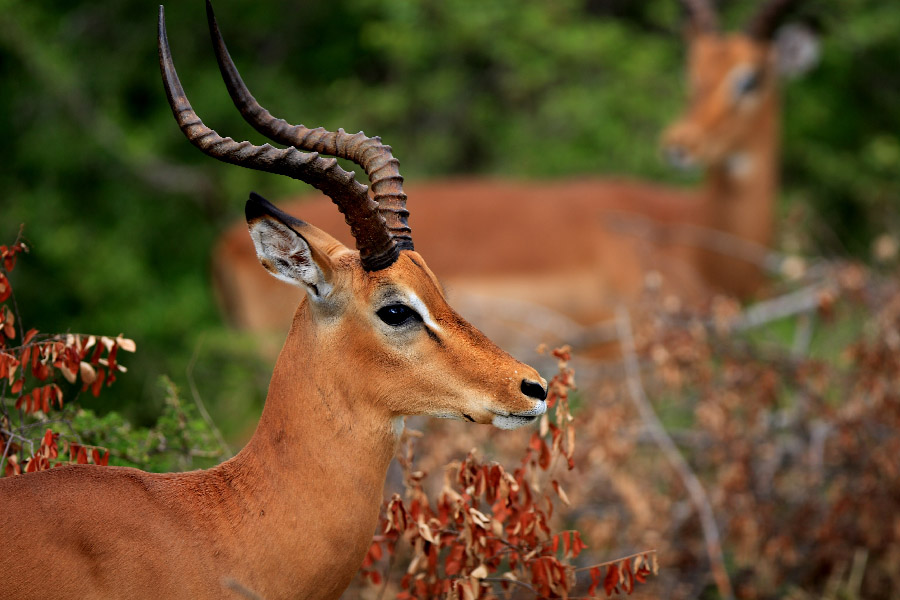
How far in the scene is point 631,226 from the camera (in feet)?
30.9

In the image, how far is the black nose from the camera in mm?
3055

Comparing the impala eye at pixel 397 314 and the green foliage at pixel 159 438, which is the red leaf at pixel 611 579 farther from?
the green foliage at pixel 159 438

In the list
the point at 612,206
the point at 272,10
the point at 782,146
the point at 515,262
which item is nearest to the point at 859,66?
the point at 782,146

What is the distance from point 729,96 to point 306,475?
7187 mm

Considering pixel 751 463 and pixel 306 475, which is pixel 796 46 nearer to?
pixel 751 463

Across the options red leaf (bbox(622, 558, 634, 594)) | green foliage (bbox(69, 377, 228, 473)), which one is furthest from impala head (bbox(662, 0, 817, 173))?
red leaf (bbox(622, 558, 634, 594))

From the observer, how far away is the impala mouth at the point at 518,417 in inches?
120

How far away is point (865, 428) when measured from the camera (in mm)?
5898

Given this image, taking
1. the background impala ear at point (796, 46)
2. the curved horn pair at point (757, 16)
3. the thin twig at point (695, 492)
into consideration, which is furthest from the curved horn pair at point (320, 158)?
the background impala ear at point (796, 46)

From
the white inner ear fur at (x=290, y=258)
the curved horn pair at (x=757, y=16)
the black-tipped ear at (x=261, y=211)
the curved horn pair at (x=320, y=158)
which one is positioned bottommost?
the white inner ear fur at (x=290, y=258)

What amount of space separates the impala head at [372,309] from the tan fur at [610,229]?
607cm

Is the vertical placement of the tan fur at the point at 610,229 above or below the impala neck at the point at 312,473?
above

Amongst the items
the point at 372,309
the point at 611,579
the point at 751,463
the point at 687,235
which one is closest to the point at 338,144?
the point at 372,309

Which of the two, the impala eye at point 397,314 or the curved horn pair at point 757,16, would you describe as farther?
the curved horn pair at point 757,16
